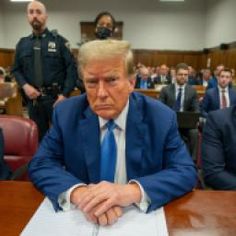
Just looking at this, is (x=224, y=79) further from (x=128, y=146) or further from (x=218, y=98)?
(x=128, y=146)

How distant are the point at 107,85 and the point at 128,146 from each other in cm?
27

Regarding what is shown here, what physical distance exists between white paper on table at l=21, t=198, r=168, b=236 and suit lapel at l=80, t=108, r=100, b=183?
0.27m

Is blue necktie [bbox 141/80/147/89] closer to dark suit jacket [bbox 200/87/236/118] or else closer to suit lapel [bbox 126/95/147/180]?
dark suit jacket [bbox 200/87/236/118]

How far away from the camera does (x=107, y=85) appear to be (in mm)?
1291

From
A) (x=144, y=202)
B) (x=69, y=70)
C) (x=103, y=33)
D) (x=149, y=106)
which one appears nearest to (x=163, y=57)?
(x=69, y=70)

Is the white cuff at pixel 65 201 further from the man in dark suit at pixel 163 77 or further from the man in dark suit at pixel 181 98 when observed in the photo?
the man in dark suit at pixel 163 77

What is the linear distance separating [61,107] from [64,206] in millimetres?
503

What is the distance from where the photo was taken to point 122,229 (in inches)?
39.3

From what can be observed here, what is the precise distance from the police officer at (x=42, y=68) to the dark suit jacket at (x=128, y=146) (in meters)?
1.90

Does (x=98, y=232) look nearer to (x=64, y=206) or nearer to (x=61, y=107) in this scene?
(x=64, y=206)

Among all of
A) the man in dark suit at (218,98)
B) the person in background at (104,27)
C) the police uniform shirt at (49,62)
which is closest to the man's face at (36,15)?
the police uniform shirt at (49,62)

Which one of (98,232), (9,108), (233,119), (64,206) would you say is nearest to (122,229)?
(98,232)

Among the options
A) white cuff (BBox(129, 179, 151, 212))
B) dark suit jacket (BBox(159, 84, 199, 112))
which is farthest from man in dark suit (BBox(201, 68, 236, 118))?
white cuff (BBox(129, 179, 151, 212))

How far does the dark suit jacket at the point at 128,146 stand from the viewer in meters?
1.35
